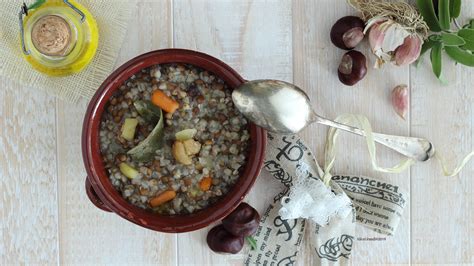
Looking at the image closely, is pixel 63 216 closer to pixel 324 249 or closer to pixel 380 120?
pixel 324 249

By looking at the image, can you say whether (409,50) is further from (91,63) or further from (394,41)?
(91,63)

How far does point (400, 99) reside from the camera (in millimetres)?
1217

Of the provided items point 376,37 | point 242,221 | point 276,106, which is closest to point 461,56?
point 376,37

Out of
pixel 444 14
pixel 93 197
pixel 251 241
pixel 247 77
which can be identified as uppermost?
pixel 444 14

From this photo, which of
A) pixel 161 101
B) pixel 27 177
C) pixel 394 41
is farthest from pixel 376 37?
pixel 27 177

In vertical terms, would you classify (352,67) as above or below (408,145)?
above

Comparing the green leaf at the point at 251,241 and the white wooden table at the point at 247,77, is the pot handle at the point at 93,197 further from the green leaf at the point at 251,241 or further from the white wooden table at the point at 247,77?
the green leaf at the point at 251,241

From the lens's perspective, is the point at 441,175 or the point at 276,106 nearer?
the point at 276,106

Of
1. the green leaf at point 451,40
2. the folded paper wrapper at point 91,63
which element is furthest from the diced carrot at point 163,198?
the green leaf at point 451,40

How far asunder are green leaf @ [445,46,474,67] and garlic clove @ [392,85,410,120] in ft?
0.35

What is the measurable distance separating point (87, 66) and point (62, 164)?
0.19 metres

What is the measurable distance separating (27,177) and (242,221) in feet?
1.38

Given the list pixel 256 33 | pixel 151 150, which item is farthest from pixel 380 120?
pixel 151 150

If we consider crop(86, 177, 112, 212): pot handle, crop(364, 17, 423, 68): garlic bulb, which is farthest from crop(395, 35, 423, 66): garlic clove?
crop(86, 177, 112, 212): pot handle
